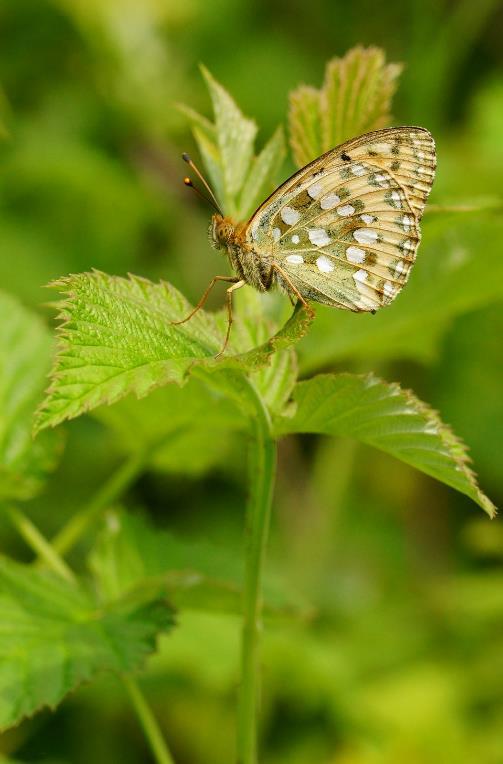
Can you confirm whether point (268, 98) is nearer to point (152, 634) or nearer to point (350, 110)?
point (350, 110)

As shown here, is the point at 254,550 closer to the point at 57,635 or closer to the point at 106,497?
the point at 57,635

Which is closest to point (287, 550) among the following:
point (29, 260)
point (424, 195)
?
point (29, 260)

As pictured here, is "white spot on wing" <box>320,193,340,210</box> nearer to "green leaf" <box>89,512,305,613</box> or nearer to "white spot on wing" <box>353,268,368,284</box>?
"white spot on wing" <box>353,268,368,284</box>

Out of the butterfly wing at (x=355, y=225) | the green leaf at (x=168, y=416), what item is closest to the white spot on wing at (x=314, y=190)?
the butterfly wing at (x=355, y=225)

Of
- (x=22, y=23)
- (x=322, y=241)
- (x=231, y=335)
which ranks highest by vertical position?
(x=22, y=23)

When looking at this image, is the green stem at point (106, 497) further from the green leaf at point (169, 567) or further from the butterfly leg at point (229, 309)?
the butterfly leg at point (229, 309)

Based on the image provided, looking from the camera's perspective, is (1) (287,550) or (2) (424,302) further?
(1) (287,550)

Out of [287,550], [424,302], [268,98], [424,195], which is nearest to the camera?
[424,195]

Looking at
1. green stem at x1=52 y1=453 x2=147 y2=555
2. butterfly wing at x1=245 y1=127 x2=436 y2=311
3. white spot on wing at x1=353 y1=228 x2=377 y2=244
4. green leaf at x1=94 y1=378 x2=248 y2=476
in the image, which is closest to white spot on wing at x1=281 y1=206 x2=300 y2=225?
butterfly wing at x1=245 y1=127 x2=436 y2=311
